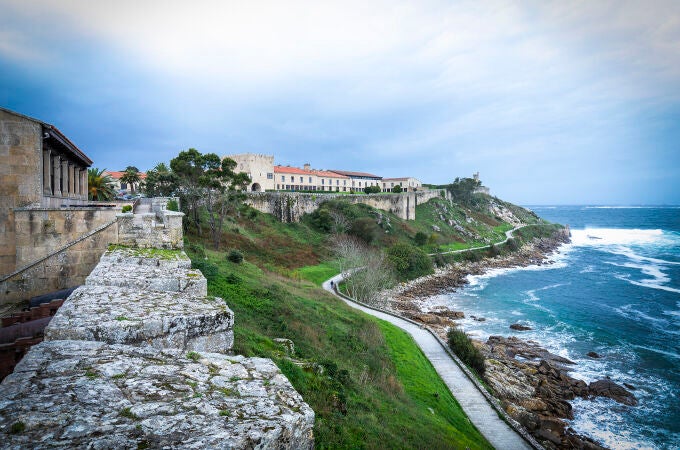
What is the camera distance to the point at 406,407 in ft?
38.8

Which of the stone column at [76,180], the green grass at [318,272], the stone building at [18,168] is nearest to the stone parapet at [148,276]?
the stone building at [18,168]

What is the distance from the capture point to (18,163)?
11344mm

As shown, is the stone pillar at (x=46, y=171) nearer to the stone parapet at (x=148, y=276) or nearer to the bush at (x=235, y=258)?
the stone parapet at (x=148, y=276)

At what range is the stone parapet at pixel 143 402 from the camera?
2.62 meters

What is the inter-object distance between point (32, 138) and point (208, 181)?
63.2 feet

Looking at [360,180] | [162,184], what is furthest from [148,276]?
[360,180]

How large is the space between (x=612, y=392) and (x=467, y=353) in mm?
8506

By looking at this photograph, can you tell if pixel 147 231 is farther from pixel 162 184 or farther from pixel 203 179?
pixel 162 184

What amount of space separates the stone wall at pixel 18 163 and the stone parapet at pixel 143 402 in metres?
10.1

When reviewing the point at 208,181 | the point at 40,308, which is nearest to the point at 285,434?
the point at 40,308

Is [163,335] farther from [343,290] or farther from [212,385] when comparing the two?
[343,290]

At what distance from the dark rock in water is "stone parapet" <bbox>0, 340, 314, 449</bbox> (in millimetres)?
23955

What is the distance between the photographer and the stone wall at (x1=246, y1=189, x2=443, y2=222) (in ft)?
178

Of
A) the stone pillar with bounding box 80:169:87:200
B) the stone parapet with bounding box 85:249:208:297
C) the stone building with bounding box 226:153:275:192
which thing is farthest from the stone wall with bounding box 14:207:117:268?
the stone building with bounding box 226:153:275:192
